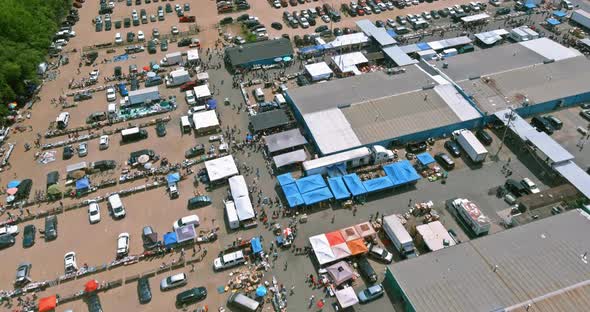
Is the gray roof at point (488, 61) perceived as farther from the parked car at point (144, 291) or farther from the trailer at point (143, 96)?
the parked car at point (144, 291)

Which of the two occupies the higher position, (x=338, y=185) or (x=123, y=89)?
(x=123, y=89)

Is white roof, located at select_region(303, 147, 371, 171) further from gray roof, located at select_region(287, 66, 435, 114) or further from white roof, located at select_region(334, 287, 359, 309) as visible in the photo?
white roof, located at select_region(334, 287, 359, 309)

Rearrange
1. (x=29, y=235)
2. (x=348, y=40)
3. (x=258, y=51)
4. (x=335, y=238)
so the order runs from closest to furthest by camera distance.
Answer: (x=335, y=238) → (x=29, y=235) → (x=258, y=51) → (x=348, y=40)

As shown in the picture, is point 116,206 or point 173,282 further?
point 116,206

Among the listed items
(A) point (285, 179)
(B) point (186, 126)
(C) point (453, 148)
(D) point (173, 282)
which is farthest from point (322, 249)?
(B) point (186, 126)

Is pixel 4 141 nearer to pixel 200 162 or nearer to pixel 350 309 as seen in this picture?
pixel 200 162

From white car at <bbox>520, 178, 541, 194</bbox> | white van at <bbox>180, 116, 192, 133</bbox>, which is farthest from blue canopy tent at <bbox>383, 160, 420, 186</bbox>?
white van at <bbox>180, 116, 192, 133</bbox>

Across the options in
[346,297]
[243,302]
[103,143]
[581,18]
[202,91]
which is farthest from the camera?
[581,18]

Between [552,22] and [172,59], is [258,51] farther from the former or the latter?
[552,22]
